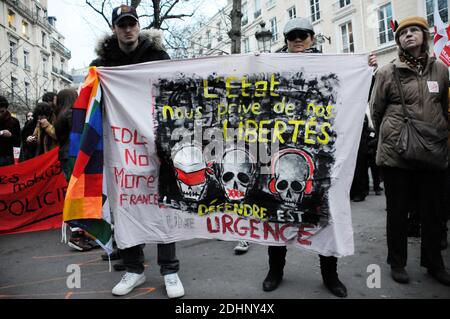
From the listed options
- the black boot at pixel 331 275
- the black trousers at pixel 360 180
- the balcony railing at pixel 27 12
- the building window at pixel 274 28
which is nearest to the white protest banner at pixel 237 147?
the black boot at pixel 331 275

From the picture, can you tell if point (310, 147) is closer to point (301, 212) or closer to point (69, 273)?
point (301, 212)

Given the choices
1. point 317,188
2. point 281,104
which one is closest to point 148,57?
point 281,104

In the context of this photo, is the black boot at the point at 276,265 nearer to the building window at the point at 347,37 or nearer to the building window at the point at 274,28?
the building window at the point at 347,37

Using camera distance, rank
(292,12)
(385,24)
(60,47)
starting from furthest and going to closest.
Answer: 1. (60,47)
2. (292,12)
3. (385,24)

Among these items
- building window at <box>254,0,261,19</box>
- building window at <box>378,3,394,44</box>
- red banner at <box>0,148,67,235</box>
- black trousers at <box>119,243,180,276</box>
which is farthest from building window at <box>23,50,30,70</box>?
black trousers at <box>119,243,180,276</box>

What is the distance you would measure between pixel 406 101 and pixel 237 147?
56.8 inches

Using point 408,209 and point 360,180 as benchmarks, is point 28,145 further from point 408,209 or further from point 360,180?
point 360,180

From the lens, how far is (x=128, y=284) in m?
2.69

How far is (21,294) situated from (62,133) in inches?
77.9

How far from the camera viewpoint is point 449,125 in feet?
9.93

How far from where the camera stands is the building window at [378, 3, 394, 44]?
20219 mm

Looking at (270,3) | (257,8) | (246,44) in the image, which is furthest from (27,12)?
(270,3)

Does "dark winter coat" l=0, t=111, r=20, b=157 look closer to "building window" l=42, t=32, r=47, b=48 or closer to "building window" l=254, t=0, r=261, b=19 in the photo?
"building window" l=254, t=0, r=261, b=19

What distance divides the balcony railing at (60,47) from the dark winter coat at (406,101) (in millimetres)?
49247
